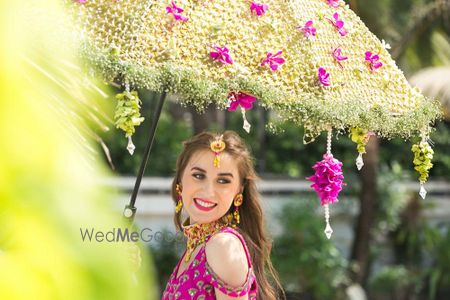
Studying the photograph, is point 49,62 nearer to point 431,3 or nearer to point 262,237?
point 262,237

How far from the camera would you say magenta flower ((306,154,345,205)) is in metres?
2.35

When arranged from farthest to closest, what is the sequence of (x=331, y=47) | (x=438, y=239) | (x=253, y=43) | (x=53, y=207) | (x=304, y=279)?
1. (x=438, y=239)
2. (x=304, y=279)
3. (x=331, y=47)
4. (x=253, y=43)
5. (x=53, y=207)

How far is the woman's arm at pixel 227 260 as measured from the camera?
2.12m

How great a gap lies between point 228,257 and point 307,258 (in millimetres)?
5547

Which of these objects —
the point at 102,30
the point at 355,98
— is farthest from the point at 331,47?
the point at 102,30

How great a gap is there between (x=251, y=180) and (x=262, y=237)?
0.56 ft

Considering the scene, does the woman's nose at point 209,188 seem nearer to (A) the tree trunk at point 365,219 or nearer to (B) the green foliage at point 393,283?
(A) the tree trunk at point 365,219

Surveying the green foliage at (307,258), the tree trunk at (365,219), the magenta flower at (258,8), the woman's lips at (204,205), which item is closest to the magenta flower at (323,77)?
the magenta flower at (258,8)

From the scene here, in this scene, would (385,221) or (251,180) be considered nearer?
(251,180)

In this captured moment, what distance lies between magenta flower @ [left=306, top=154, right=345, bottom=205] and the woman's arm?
0.29 meters

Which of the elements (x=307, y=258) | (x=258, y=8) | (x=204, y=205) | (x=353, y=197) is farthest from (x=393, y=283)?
(x=258, y=8)

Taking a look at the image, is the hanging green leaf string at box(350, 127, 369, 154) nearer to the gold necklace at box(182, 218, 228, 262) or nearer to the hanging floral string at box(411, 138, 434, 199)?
the hanging floral string at box(411, 138, 434, 199)

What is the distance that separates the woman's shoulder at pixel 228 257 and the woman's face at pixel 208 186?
9 centimetres

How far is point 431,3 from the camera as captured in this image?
316 inches
